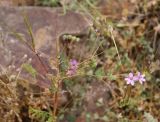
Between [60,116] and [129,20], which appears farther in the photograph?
[129,20]

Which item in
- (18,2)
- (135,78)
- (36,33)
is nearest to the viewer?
(135,78)

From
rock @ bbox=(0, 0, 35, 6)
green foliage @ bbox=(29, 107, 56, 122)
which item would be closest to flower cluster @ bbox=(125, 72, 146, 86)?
green foliage @ bbox=(29, 107, 56, 122)

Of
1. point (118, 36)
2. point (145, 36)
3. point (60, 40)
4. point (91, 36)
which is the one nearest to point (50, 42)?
point (60, 40)

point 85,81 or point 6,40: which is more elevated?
point 6,40

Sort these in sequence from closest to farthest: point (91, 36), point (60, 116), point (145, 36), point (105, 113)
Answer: point (60, 116) → point (105, 113) → point (91, 36) → point (145, 36)

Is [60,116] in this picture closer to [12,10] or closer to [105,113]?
[105,113]

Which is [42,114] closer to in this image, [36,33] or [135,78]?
[135,78]

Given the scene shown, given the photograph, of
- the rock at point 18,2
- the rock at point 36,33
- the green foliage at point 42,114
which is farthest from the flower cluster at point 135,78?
the rock at point 18,2

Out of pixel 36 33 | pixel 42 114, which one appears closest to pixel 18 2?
pixel 36 33

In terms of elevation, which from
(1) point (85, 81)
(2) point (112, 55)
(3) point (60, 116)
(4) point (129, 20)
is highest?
(4) point (129, 20)
